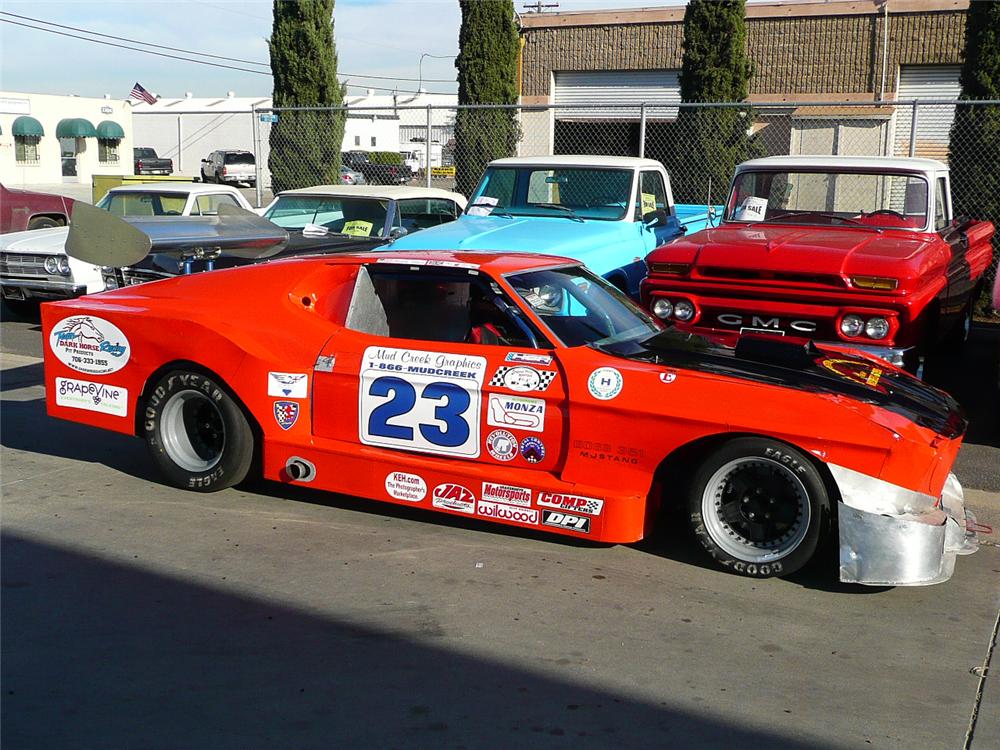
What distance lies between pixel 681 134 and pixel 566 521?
499 inches

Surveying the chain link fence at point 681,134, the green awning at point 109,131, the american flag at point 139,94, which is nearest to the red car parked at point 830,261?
the chain link fence at point 681,134

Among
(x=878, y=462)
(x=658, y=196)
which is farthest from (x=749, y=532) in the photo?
(x=658, y=196)

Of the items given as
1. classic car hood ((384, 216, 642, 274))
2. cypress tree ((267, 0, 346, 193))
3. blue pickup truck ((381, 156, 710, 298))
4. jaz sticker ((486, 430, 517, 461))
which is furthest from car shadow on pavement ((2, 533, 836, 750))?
cypress tree ((267, 0, 346, 193))

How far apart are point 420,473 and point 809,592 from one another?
190cm

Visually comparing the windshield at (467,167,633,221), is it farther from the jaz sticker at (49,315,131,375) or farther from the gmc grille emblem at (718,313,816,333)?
the jaz sticker at (49,315,131,375)

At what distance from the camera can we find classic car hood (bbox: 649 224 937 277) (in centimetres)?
693

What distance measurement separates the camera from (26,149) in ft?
153

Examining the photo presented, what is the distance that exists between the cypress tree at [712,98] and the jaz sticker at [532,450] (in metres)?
12.2

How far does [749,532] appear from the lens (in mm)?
4875

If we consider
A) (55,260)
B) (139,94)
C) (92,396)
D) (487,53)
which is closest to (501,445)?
(92,396)

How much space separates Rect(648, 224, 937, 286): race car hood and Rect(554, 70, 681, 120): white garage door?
1919 centimetres

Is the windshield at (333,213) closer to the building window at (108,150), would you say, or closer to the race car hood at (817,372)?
the race car hood at (817,372)

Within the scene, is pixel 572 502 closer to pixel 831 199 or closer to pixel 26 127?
pixel 831 199

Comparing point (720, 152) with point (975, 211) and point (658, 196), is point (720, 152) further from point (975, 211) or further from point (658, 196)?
point (658, 196)
